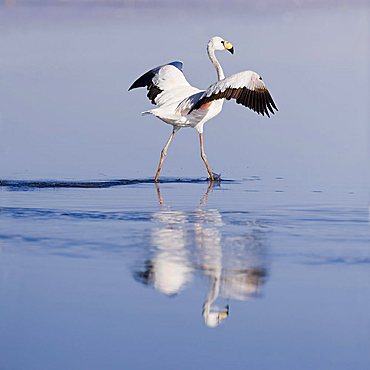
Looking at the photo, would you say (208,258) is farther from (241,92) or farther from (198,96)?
(198,96)

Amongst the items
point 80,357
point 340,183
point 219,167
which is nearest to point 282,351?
point 80,357

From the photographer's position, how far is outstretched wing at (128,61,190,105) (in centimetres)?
1517

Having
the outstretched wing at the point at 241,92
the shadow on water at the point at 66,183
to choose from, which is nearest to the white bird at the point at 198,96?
the outstretched wing at the point at 241,92

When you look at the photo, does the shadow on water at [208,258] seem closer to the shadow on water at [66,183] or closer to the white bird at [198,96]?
the shadow on water at [66,183]

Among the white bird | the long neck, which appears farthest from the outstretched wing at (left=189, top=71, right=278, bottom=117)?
the long neck

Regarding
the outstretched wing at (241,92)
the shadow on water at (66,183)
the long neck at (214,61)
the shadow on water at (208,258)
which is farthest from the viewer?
the long neck at (214,61)

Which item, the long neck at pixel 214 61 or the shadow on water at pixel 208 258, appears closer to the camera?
the shadow on water at pixel 208 258

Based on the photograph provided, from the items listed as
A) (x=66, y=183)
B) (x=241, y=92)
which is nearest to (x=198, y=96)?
(x=241, y=92)

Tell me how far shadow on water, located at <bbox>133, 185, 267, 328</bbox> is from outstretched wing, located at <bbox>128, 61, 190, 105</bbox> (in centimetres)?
461

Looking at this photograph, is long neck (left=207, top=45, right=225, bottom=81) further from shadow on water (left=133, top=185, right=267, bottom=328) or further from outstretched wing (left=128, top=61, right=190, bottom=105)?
shadow on water (left=133, top=185, right=267, bottom=328)

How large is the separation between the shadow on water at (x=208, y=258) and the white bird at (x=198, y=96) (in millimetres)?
3162

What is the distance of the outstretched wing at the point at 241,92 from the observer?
13570mm

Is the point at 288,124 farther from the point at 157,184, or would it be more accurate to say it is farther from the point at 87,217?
the point at 87,217

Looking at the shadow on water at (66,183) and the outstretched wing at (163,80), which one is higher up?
the outstretched wing at (163,80)
